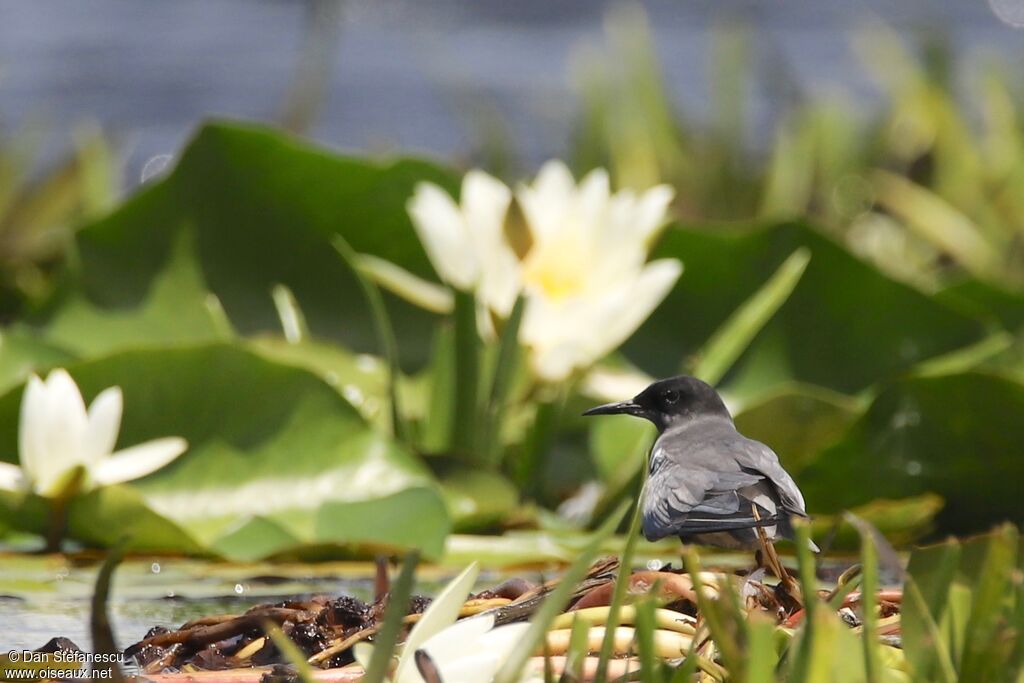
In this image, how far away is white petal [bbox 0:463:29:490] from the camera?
1.79 metres

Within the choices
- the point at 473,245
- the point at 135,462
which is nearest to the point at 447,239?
the point at 473,245

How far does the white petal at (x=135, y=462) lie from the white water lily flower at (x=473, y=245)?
1.36 feet

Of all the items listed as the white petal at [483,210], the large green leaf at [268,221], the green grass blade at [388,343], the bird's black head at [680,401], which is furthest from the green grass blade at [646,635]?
the large green leaf at [268,221]

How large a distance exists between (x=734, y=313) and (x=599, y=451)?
1.25 ft

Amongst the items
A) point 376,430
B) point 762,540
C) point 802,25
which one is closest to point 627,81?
point 376,430

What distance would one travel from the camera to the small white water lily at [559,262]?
6.53 ft

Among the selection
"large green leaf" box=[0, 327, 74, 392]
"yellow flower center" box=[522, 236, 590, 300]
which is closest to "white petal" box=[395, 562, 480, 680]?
"yellow flower center" box=[522, 236, 590, 300]

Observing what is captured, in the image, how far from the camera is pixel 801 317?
2.35 m

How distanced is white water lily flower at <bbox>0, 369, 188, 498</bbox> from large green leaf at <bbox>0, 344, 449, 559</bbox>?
0.15 meters

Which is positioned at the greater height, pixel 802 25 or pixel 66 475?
Result: pixel 802 25

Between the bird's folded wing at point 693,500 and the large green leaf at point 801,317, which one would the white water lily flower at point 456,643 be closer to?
the bird's folded wing at point 693,500

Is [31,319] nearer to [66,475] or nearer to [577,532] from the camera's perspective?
[66,475]

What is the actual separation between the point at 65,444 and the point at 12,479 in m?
0.09

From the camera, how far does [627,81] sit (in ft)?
16.4
